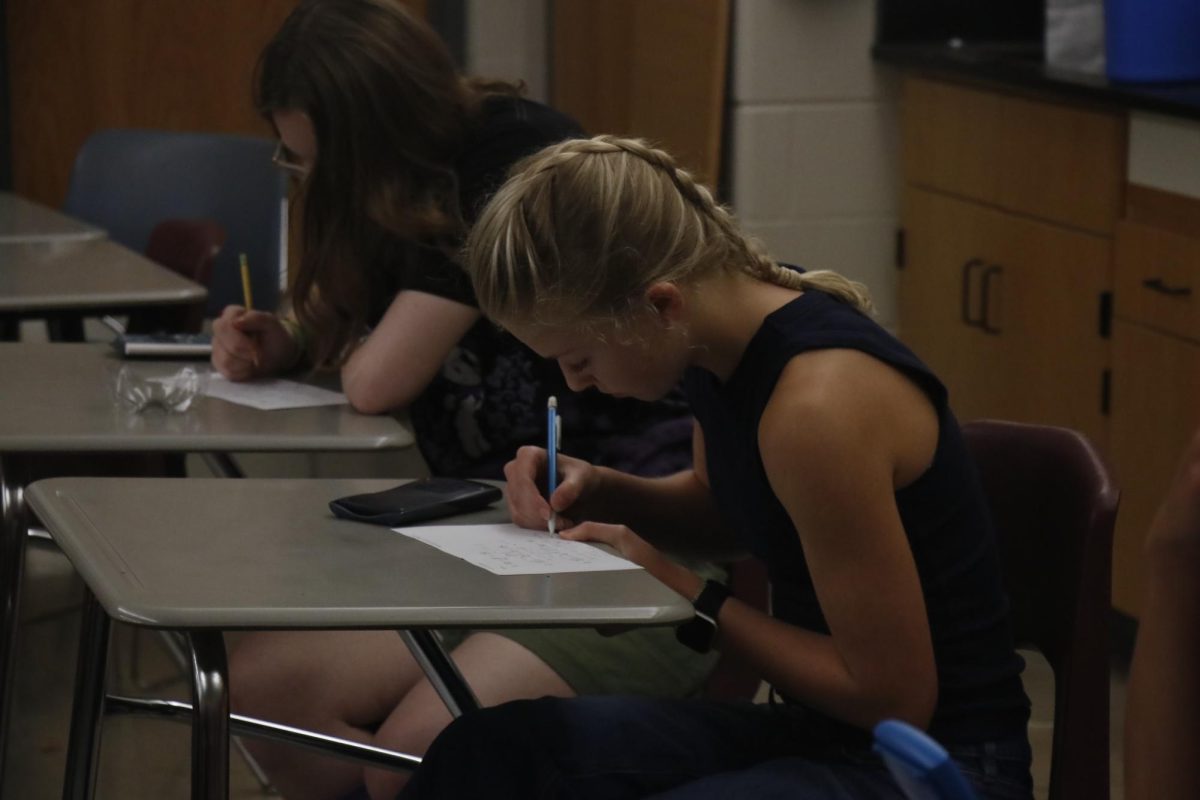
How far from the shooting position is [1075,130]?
3213 millimetres

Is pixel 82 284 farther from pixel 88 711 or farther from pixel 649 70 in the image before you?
pixel 649 70

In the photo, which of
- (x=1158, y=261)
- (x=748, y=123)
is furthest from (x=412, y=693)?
(x=748, y=123)

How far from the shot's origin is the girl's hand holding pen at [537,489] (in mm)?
1696

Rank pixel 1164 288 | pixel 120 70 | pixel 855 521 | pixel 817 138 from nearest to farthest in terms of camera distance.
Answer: pixel 855 521, pixel 1164 288, pixel 817 138, pixel 120 70

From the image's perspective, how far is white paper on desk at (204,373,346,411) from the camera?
7.38ft

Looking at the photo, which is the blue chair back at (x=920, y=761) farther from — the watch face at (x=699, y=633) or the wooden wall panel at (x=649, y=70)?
the wooden wall panel at (x=649, y=70)

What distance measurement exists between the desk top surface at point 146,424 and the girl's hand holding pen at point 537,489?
37cm

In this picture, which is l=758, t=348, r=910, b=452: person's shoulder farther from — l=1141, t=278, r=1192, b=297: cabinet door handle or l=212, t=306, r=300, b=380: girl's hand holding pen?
l=1141, t=278, r=1192, b=297: cabinet door handle

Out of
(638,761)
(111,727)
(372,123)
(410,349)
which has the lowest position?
(111,727)

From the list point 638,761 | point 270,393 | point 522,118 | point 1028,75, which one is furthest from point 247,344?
point 1028,75

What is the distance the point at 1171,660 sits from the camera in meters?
0.88

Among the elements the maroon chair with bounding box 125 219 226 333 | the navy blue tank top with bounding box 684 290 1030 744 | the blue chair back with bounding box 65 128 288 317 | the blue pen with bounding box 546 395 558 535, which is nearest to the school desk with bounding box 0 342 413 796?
the blue pen with bounding box 546 395 558 535

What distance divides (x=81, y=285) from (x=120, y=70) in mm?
2093

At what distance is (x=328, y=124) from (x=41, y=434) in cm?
51
